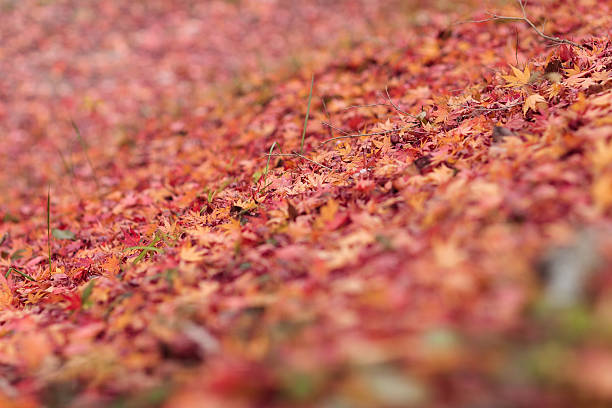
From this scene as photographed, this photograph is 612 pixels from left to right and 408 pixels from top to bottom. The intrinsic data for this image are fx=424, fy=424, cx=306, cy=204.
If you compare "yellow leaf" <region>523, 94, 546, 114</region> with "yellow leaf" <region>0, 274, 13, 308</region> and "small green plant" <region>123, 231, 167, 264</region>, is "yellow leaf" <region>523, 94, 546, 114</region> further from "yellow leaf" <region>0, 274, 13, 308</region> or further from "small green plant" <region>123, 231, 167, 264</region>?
"yellow leaf" <region>0, 274, 13, 308</region>

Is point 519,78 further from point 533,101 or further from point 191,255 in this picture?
point 191,255

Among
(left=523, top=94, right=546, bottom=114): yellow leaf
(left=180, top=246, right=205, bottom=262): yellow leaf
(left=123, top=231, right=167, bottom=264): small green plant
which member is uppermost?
(left=523, top=94, right=546, bottom=114): yellow leaf

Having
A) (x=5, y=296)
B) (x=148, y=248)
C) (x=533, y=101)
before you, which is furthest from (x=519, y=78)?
(x=5, y=296)

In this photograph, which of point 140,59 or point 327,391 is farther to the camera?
point 140,59

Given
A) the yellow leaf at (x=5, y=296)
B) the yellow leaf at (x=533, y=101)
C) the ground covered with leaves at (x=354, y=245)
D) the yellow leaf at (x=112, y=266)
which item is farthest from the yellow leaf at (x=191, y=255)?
the yellow leaf at (x=533, y=101)

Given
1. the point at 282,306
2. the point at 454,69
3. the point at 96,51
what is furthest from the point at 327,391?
the point at 96,51

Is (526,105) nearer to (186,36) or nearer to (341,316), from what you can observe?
(341,316)

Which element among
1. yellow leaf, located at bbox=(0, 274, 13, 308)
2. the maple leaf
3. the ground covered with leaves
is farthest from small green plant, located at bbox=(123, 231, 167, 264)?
the maple leaf
